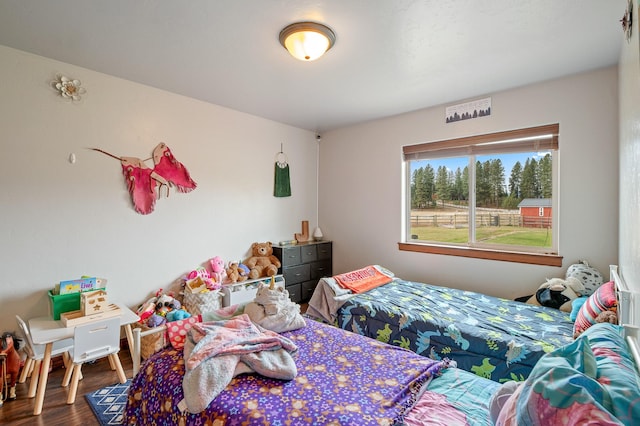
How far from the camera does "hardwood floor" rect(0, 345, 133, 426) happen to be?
1.92 m

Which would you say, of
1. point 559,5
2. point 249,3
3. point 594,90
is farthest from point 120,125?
point 594,90

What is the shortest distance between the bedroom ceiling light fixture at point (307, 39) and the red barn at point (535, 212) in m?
2.58

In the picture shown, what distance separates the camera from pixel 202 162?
3506 mm

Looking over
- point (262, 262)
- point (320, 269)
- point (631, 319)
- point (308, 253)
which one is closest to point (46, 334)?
point (262, 262)

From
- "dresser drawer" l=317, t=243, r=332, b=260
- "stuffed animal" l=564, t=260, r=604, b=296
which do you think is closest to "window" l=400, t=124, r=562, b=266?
"stuffed animal" l=564, t=260, r=604, b=296

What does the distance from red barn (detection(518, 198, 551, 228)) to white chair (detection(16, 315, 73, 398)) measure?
13.8ft

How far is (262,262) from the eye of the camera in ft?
12.8

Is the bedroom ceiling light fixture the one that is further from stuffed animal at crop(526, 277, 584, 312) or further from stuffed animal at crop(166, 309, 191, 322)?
stuffed animal at crop(526, 277, 584, 312)

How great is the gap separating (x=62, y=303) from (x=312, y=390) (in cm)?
221

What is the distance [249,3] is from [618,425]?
2330 mm

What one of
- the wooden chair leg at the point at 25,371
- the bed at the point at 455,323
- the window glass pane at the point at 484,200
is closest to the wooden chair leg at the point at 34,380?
the wooden chair leg at the point at 25,371

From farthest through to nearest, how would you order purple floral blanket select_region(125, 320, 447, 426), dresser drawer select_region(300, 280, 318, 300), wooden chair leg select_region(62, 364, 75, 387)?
dresser drawer select_region(300, 280, 318, 300), wooden chair leg select_region(62, 364, 75, 387), purple floral blanket select_region(125, 320, 447, 426)

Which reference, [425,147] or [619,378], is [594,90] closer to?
[425,147]

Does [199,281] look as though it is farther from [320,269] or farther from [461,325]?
[461,325]
